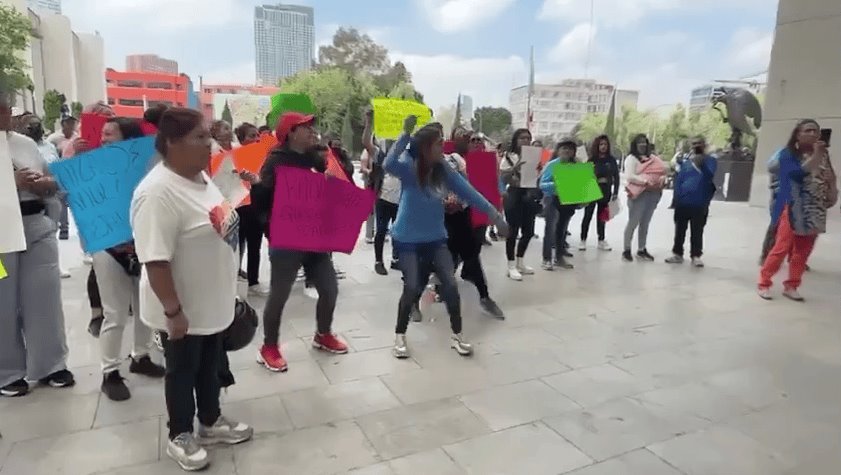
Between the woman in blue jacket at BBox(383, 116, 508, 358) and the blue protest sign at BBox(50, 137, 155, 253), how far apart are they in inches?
61.3

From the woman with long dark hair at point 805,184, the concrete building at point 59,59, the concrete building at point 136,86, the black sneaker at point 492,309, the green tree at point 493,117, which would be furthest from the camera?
the concrete building at point 136,86

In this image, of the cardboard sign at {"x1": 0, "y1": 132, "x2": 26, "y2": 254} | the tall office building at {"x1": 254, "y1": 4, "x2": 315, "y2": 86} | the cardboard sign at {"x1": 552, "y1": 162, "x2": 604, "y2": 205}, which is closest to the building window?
the tall office building at {"x1": 254, "y1": 4, "x2": 315, "y2": 86}

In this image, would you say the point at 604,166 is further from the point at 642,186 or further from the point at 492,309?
the point at 492,309

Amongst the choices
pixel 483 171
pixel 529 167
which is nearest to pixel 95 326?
pixel 483 171

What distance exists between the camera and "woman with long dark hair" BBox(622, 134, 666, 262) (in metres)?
7.27

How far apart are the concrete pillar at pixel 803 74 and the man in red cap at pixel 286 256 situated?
13485 millimetres

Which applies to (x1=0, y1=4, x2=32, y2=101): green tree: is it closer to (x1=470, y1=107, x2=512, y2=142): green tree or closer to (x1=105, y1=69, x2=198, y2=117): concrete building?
(x1=470, y1=107, x2=512, y2=142): green tree

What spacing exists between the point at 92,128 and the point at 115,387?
168 centimetres

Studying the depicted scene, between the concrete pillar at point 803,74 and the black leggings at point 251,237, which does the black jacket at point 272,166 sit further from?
the concrete pillar at point 803,74

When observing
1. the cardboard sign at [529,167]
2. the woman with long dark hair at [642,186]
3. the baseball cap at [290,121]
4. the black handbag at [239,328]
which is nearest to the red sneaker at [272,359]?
the black handbag at [239,328]

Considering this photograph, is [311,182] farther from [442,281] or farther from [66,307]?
[66,307]

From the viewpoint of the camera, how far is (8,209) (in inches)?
107

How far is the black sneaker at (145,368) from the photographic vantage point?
141 inches

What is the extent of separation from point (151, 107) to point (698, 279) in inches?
236
